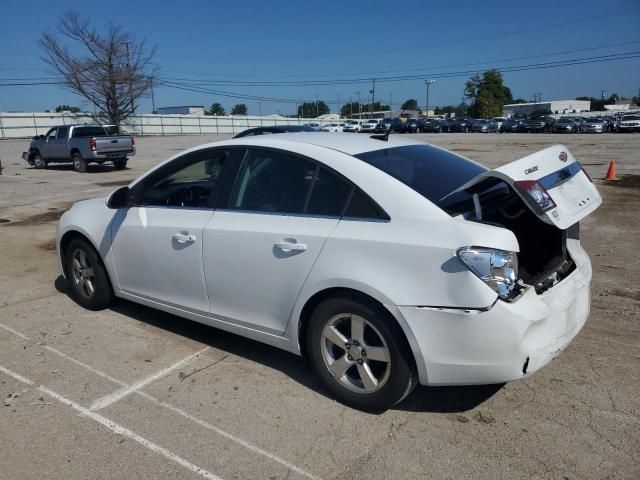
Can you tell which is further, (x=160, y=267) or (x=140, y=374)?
(x=160, y=267)

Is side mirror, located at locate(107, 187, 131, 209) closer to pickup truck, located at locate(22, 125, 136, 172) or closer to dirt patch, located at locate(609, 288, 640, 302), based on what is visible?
dirt patch, located at locate(609, 288, 640, 302)

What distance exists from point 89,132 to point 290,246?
66.1 ft

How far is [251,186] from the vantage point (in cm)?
371

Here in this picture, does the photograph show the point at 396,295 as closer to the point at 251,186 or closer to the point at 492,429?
the point at 492,429

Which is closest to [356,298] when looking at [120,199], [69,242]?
[120,199]

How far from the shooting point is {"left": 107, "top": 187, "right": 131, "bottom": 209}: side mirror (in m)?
4.39

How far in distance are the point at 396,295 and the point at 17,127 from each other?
182 ft

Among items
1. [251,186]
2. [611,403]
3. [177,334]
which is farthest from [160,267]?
[611,403]

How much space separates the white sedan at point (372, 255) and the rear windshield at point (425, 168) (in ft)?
0.05

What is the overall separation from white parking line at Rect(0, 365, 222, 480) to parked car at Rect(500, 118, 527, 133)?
5255 centimetres

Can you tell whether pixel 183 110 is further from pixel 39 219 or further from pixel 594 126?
pixel 39 219

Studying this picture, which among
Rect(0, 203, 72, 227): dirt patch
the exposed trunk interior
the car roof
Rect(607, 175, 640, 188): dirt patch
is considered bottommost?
Rect(607, 175, 640, 188): dirt patch

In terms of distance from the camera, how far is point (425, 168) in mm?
3562

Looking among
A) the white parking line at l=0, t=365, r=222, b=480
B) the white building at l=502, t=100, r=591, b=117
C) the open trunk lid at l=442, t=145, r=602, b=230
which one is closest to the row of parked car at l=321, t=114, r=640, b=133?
the open trunk lid at l=442, t=145, r=602, b=230
